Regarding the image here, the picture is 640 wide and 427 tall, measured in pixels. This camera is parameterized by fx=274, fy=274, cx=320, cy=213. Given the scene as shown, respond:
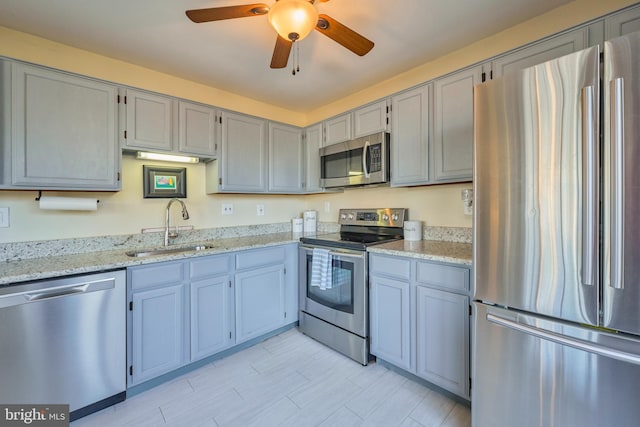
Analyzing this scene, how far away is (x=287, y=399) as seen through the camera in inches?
68.8

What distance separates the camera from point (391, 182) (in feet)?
7.51

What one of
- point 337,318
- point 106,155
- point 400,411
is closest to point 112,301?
point 106,155

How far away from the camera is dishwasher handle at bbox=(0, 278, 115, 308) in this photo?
137 cm

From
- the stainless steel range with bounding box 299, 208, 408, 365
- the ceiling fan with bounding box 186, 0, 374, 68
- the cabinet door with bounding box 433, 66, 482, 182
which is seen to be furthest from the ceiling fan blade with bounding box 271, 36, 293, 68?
the stainless steel range with bounding box 299, 208, 408, 365

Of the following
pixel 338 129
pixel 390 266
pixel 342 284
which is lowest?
pixel 342 284

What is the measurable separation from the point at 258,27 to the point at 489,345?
2.25 meters

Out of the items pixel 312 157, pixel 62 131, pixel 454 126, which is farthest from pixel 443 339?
pixel 62 131

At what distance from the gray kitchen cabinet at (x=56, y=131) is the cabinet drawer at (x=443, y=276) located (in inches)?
86.7

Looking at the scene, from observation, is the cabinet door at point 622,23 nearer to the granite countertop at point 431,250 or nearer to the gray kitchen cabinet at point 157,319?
the granite countertop at point 431,250

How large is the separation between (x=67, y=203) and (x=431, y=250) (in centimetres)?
248

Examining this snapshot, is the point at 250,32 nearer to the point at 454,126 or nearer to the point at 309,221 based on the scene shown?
the point at 454,126

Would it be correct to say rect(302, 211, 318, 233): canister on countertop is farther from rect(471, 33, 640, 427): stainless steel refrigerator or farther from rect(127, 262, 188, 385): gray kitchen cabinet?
rect(471, 33, 640, 427): stainless steel refrigerator

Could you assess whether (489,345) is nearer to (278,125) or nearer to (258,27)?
(258,27)

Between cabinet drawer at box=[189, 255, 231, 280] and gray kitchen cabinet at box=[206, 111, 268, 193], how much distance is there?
2.21ft
